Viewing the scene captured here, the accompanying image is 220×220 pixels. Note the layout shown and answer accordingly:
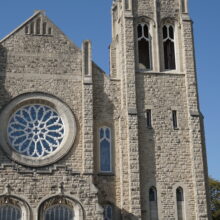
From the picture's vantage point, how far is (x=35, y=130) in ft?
87.4

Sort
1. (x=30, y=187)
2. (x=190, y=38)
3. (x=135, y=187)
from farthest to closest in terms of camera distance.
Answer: (x=190, y=38) → (x=135, y=187) → (x=30, y=187)

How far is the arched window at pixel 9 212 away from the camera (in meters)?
22.7

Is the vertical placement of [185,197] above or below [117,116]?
below

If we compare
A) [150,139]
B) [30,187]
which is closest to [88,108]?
[150,139]

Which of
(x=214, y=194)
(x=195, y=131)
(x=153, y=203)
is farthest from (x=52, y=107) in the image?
(x=214, y=194)

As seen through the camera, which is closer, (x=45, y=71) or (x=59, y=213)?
(x=59, y=213)

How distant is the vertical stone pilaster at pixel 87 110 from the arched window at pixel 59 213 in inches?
86.2

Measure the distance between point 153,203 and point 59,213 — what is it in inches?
211

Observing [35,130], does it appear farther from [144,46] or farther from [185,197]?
[144,46]

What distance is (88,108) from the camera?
87.8ft

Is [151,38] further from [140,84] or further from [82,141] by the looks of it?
[82,141]

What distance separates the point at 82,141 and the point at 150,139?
3.65 m

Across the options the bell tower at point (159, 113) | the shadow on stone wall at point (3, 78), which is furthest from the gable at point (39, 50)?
the bell tower at point (159, 113)

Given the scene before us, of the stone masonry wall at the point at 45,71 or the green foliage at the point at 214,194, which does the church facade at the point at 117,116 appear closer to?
the stone masonry wall at the point at 45,71
